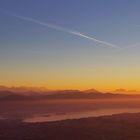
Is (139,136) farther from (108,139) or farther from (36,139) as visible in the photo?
(36,139)

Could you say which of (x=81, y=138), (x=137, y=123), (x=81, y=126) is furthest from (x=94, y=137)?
(x=137, y=123)

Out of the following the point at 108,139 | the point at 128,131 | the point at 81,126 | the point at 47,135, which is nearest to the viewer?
the point at 108,139

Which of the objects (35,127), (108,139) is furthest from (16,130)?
(108,139)

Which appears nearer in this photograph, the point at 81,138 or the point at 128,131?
the point at 81,138

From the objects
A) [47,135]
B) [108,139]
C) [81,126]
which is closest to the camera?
[108,139]

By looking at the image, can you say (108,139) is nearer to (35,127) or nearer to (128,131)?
(128,131)

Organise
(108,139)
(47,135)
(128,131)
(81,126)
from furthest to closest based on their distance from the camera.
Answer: (81,126), (128,131), (47,135), (108,139)
